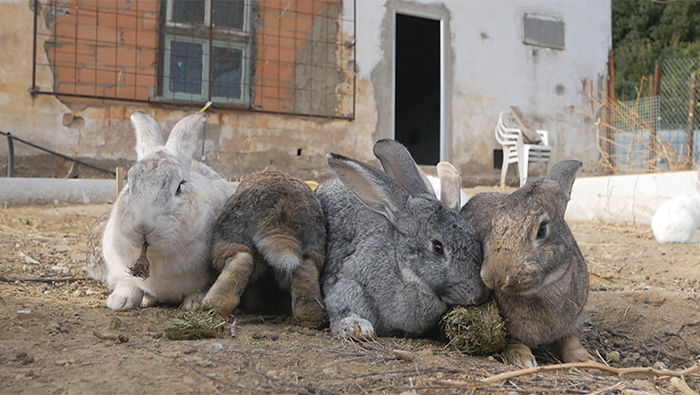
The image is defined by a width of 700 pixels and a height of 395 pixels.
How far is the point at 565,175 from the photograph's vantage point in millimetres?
3477

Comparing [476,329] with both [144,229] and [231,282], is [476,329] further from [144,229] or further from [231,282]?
[144,229]

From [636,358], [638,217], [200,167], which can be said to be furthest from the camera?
[638,217]

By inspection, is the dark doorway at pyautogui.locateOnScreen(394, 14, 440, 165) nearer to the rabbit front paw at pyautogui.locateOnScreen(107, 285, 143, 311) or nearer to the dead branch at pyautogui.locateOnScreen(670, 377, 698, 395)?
the rabbit front paw at pyautogui.locateOnScreen(107, 285, 143, 311)

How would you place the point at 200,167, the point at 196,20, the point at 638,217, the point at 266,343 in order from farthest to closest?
the point at 196,20, the point at 638,217, the point at 200,167, the point at 266,343

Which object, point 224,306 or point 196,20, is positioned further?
point 196,20

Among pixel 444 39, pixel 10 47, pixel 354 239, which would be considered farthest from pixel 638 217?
pixel 10 47

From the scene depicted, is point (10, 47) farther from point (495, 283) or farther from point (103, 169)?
point (495, 283)

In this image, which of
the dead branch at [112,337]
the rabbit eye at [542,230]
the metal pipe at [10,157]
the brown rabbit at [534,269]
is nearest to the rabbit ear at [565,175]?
the brown rabbit at [534,269]

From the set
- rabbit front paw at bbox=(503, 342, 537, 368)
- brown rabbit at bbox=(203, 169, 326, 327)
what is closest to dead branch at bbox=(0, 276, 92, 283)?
brown rabbit at bbox=(203, 169, 326, 327)

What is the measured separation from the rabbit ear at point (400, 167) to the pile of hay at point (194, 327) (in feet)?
4.09

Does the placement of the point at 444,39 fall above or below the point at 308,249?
above

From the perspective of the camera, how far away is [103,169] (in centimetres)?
898

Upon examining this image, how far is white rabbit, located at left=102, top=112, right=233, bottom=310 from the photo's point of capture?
315 centimetres

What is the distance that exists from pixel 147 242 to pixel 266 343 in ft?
2.67
